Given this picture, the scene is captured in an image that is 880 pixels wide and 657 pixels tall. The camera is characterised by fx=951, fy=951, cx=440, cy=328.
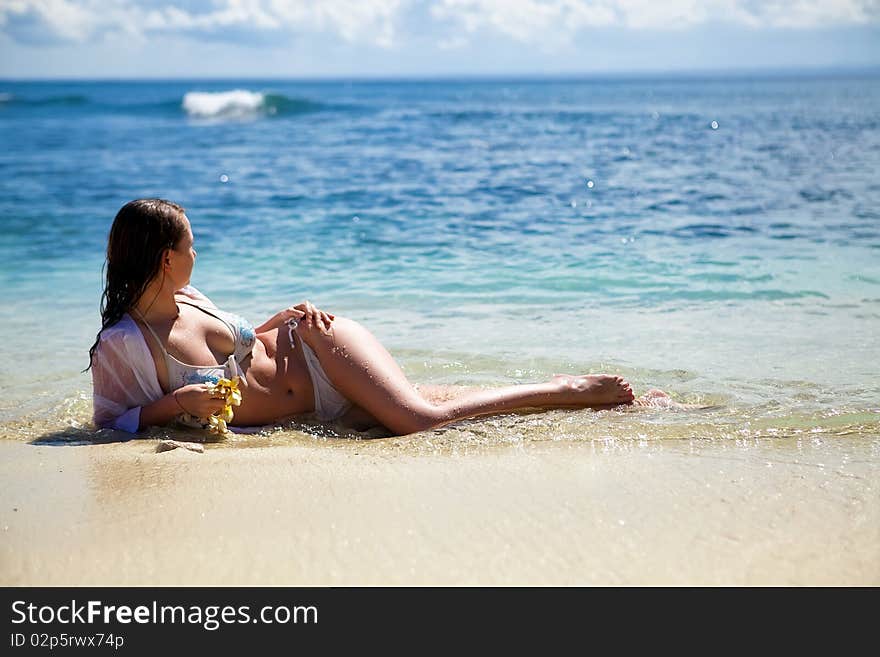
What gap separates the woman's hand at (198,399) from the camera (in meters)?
3.84

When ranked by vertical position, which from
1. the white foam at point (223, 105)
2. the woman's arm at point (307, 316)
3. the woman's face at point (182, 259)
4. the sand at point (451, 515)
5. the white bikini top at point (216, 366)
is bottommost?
the sand at point (451, 515)

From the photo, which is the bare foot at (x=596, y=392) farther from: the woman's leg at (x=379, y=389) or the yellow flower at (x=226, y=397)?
the yellow flower at (x=226, y=397)

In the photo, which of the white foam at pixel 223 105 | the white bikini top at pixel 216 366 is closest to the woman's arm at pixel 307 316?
the white bikini top at pixel 216 366

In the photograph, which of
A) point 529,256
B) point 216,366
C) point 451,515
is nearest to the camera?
point 451,515

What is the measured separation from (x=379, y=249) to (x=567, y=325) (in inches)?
138

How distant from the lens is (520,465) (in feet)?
11.6

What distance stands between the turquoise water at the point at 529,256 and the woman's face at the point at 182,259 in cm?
93

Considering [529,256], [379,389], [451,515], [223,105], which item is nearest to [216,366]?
[379,389]

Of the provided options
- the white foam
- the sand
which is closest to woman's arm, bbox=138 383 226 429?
the sand

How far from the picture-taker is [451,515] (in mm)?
3055

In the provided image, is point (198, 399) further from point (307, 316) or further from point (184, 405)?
point (307, 316)

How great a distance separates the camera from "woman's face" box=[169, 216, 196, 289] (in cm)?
385

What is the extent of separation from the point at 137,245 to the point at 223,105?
32.5 metres

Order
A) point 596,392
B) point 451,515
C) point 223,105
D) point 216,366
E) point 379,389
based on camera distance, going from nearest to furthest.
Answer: point 451,515 < point 216,366 < point 379,389 < point 596,392 < point 223,105
